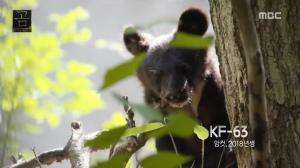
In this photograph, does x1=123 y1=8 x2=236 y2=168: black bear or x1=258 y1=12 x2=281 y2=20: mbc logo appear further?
x1=123 y1=8 x2=236 y2=168: black bear

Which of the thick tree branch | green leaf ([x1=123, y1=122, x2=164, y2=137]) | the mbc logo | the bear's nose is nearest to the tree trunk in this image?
the mbc logo

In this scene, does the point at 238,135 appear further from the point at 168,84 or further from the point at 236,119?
the point at 168,84

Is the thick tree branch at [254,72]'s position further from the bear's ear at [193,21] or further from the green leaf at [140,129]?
the bear's ear at [193,21]

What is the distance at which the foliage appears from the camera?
149 cm

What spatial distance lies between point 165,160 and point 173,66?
50.0 inches

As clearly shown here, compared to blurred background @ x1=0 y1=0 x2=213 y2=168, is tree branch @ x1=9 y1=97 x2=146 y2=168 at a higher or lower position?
lower

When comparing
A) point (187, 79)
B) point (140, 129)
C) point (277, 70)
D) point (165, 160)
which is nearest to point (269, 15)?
point (277, 70)

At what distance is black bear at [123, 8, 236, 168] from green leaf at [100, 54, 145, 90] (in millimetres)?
1168

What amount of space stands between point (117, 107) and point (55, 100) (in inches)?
11.4

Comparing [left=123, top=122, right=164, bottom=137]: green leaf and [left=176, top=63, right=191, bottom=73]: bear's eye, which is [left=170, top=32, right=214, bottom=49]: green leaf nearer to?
[left=123, top=122, right=164, bottom=137]: green leaf

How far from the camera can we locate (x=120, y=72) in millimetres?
246

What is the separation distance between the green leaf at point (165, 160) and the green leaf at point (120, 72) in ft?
0.17

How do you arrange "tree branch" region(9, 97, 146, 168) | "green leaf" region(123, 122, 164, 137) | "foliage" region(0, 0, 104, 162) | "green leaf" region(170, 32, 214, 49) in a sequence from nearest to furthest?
"green leaf" region(170, 32, 214, 49) < "green leaf" region(123, 122, 164, 137) < "tree branch" region(9, 97, 146, 168) < "foliage" region(0, 0, 104, 162)

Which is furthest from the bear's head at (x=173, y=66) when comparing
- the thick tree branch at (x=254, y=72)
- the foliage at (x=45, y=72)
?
the thick tree branch at (x=254, y=72)
